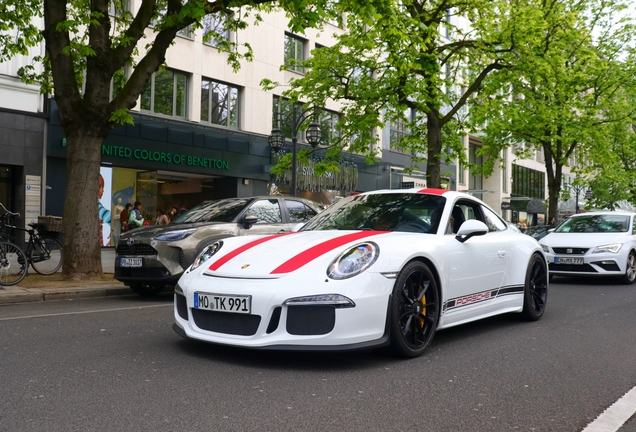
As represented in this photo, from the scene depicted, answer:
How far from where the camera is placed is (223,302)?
15.1 feet

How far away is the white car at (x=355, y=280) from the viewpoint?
446 centimetres

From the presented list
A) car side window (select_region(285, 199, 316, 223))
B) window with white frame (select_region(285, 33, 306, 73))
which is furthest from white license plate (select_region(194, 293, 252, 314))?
window with white frame (select_region(285, 33, 306, 73))

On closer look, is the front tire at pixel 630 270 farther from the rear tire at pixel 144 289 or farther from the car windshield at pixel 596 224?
the rear tire at pixel 144 289

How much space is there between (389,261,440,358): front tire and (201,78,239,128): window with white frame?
20.1 meters

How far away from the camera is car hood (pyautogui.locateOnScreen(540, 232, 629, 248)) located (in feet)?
40.1

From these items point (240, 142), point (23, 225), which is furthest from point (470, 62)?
point (23, 225)

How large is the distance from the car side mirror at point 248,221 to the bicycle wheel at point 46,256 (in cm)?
422

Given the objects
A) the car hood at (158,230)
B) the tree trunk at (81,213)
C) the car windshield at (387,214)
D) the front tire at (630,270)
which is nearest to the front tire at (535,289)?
the car windshield at (387,214)

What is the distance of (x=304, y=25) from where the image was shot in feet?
33.1

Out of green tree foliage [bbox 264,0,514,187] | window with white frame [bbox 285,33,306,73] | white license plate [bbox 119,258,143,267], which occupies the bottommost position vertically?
white license plate [bbox 119,258,143,267]

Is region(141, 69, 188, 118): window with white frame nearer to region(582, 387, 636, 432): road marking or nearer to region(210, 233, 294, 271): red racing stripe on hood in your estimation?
region(210, 233, 294, 271): red racing stripe on hood

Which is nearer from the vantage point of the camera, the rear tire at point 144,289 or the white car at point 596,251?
the rear tire at point 144,289

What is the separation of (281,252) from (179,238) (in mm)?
4309

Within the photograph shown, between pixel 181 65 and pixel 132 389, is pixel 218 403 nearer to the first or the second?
pixel 132 389
